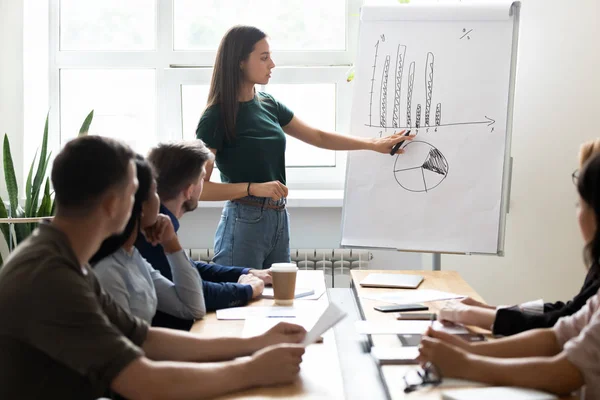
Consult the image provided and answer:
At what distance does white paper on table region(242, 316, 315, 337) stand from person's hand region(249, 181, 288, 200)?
835mm

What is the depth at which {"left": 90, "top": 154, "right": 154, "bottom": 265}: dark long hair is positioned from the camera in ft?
Answer: 5.18

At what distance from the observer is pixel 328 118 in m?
4.20

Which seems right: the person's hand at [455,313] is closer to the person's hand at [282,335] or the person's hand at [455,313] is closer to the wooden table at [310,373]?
the wooden table at [310,373]

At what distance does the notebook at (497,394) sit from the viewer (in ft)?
3.89

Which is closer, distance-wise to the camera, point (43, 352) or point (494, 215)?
point (43, 352)

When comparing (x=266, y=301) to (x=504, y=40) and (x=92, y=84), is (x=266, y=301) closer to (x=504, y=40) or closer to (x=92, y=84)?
(x=504, y=40)

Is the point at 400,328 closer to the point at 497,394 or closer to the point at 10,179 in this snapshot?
the point at 497,394

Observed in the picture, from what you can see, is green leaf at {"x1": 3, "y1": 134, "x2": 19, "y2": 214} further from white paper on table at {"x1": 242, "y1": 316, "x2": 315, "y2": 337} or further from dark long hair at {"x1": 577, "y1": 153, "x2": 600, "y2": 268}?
dark long hair at {"x1": 577, "y1": 153, "x2": 600, "y2": 268}

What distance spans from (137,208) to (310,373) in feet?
1.77

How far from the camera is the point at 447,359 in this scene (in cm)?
131

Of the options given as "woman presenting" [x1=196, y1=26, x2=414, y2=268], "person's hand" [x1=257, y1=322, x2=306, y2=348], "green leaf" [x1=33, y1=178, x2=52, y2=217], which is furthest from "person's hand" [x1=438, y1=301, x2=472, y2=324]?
"green leaf" [x1=33, y1=178, x2=52, y2=217]

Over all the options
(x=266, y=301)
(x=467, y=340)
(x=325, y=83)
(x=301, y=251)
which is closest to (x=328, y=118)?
(x=325, y=83)

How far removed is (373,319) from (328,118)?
2478mm

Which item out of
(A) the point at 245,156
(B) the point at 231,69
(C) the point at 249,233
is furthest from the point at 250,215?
(B) the point at 231,69
